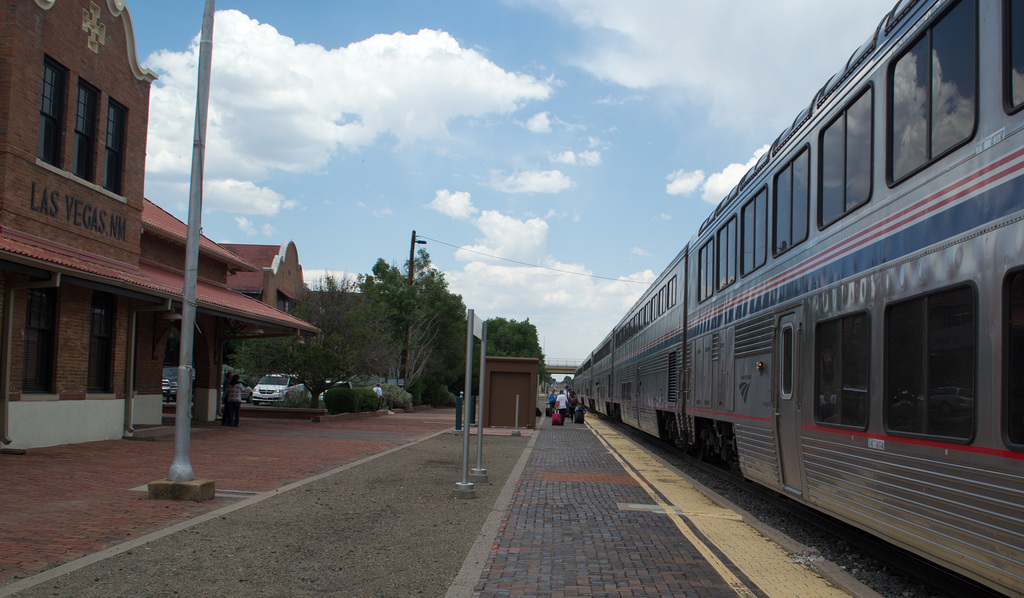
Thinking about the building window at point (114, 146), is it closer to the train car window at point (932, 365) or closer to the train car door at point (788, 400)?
the train car door at point (788, 400)

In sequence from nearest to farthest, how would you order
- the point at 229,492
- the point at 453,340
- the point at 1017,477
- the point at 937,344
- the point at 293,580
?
1. the point at 1017,477
2. the point at 937,344
3. the point at 293,580
4. the point at 229,492
5. the point at 453,340

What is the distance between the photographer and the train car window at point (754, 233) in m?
9.49

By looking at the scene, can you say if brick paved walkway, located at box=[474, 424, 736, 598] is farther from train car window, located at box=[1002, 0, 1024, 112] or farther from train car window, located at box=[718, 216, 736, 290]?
train car window, located at box=[1002, 0, 1024, 112]

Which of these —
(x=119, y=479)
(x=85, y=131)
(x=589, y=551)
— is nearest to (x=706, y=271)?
(x=589, y=551)

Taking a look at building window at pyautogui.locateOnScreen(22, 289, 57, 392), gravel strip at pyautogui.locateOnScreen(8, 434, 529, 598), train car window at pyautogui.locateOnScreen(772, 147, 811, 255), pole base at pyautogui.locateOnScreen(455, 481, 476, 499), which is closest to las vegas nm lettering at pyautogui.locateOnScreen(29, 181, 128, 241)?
building window at pyautogui.locateOnScreen(22, 289, 57, 392)

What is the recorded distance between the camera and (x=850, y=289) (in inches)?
254

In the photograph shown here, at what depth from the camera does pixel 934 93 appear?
5340mm

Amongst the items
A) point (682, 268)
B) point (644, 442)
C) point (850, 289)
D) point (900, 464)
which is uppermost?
point (682, 268)

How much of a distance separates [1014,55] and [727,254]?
23.1 ft

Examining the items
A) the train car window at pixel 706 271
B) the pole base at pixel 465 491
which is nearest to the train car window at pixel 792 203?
the train car window at pixel 706 271

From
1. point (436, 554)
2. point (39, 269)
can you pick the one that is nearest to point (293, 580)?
point (436, 554)

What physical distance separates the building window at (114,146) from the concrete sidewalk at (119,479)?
17.8 ft

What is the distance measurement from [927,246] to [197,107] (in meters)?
8.64

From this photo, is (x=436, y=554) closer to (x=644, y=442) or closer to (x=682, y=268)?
(x=682, y=268)
